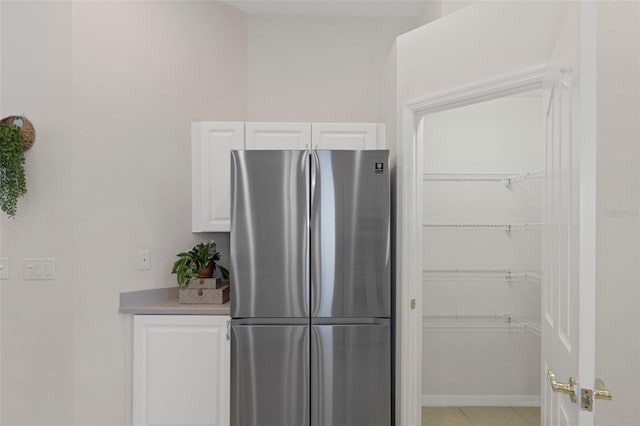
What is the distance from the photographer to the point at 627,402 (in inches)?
60.6

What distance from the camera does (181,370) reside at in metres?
2.61

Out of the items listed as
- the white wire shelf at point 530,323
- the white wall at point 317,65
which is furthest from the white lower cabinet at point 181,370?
the white wire shelf at point 530,323

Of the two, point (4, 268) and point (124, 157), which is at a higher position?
point (124, 157)

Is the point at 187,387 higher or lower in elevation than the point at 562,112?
lower

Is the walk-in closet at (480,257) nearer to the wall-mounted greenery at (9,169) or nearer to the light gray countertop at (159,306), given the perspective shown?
the light gray countertop at (159,306)

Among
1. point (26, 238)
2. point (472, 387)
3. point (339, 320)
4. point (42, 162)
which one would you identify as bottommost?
point (472, 387)

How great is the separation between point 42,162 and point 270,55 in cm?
179

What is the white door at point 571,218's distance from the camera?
3.59ft

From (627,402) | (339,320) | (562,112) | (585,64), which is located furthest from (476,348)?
(585,64)

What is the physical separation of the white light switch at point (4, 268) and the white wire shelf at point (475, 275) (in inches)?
109

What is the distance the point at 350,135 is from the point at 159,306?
1.58m

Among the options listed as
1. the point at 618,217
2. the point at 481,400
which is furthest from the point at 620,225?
the point at 481,400

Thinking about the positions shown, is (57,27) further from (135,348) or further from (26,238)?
(135,348)

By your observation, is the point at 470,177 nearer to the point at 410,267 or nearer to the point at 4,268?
the point at 410,267
